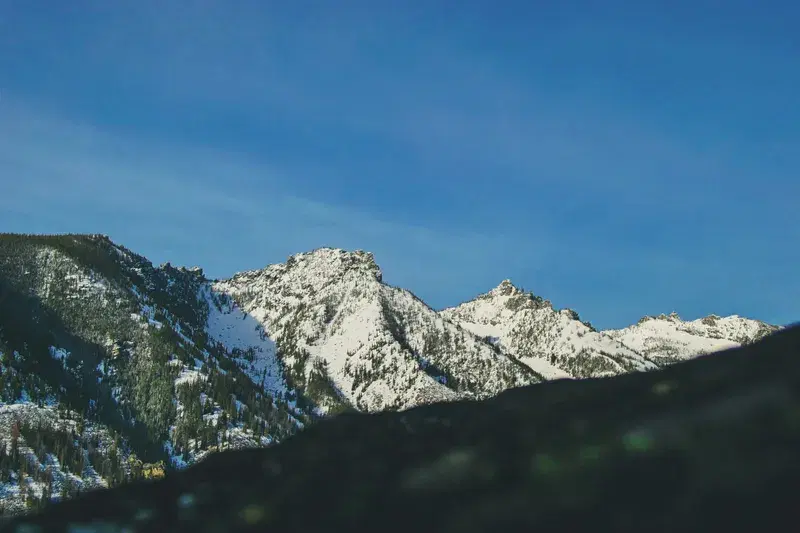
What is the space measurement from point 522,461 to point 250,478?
5.61m

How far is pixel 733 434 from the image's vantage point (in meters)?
5.46

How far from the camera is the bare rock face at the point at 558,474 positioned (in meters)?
5.03

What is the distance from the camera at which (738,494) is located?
4777 millimetres

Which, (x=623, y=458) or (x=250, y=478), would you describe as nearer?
(x=623, y=458)

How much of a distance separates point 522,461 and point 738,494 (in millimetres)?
2317

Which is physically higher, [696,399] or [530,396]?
[530,396]

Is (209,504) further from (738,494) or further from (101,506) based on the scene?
(738,494)

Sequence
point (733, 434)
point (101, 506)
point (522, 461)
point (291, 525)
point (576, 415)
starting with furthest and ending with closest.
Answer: point (101, 506)
point (576, 415)
point (291, 525)
point (522, 461)
point (733, 434)

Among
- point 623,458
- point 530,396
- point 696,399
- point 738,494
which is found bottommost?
point 738,494

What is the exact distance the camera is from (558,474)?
19.7 feet

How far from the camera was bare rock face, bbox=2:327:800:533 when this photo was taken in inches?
198

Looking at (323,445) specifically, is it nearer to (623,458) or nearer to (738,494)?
(623,458)

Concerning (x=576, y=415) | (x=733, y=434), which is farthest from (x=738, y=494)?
(x=576, y=415)

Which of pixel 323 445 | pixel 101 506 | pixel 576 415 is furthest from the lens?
pixel 323 445
